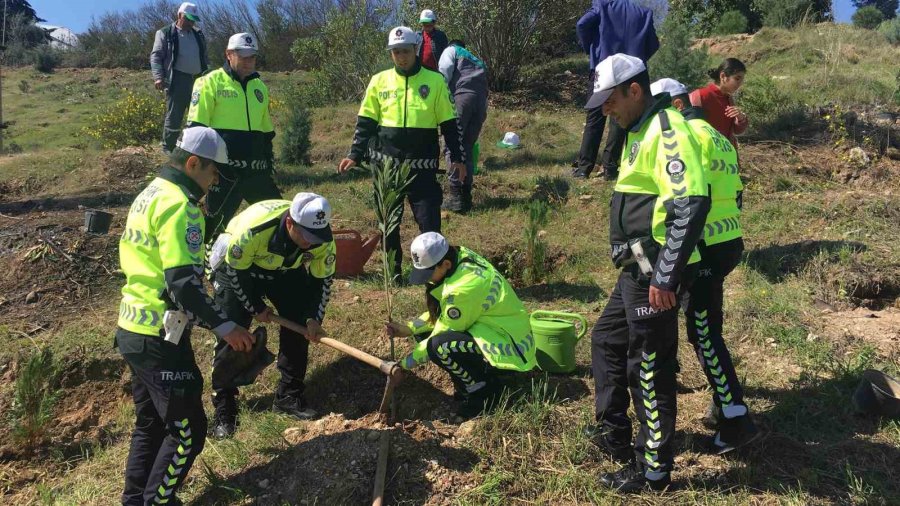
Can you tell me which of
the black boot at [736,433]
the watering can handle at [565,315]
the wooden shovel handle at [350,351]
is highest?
the wooden shovel handle at [350,351]

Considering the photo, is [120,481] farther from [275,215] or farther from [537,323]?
[537,323]

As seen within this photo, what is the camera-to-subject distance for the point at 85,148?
11898mm

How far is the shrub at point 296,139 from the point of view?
9.74 meters

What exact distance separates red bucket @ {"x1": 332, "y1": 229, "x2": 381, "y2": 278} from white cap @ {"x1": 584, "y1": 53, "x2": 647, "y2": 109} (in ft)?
10.4

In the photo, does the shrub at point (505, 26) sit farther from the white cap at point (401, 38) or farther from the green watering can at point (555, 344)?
the green watering can at point (555, 344)

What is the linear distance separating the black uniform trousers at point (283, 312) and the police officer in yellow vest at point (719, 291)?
2217 mm

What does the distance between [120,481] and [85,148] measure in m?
10.2

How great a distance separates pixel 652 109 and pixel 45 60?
1246 inches

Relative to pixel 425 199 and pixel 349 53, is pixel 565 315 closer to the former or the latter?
pixel 425 199

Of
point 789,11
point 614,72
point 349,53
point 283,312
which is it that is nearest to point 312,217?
point 283,312

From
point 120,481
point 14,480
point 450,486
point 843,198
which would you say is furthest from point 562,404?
point 843,198

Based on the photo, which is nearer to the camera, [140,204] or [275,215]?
[140,204]

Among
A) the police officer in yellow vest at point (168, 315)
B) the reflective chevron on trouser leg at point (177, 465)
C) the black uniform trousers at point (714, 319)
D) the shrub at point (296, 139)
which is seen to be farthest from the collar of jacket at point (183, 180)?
the shrub at point (296, 139)

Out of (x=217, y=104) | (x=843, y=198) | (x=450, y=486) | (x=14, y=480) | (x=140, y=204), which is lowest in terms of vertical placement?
(x=14, y=480)
